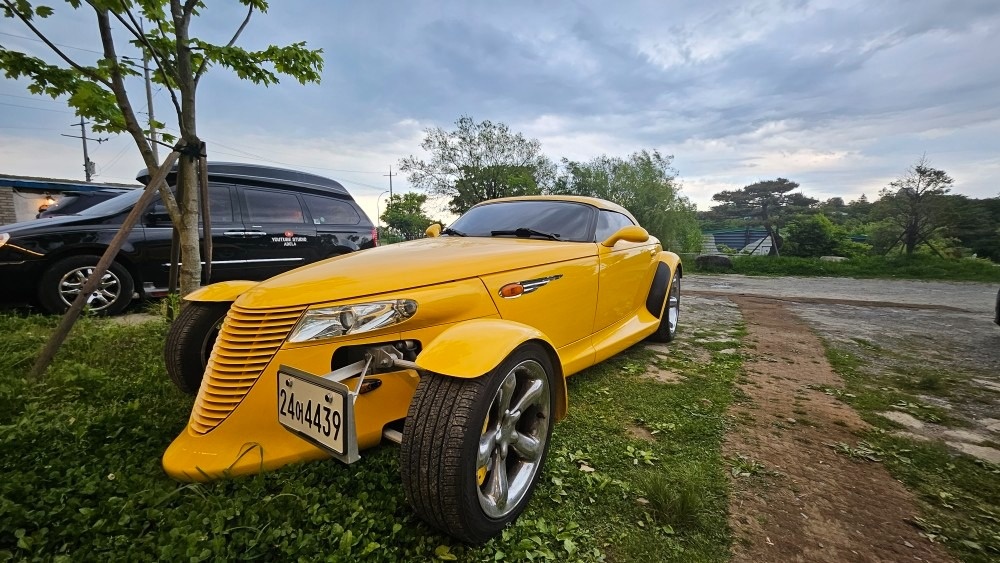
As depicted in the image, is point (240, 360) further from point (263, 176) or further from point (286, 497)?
point (263, 176)

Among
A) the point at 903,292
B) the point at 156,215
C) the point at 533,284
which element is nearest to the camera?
the point at 533,284

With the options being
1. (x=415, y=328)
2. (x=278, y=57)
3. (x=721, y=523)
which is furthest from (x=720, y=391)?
(x=278, y=57)

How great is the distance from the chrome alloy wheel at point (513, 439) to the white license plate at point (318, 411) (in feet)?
1.42

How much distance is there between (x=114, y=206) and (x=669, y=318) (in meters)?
5.94

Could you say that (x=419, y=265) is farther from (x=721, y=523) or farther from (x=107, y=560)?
(x=721, y=523)

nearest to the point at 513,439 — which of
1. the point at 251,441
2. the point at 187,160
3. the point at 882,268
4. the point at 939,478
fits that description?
the point at 251,441

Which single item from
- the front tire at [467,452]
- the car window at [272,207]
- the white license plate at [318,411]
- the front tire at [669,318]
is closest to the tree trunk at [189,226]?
the car window at [272,207]

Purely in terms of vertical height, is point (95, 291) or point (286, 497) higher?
point (95, 291)

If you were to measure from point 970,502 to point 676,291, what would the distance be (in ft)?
9.80

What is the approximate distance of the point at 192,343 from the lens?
2.19 metres

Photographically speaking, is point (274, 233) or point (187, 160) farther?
point (274, 233)

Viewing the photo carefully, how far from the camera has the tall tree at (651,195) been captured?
74.2 feet

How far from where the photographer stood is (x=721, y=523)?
156 cm

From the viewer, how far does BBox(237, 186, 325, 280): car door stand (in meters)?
5.18
